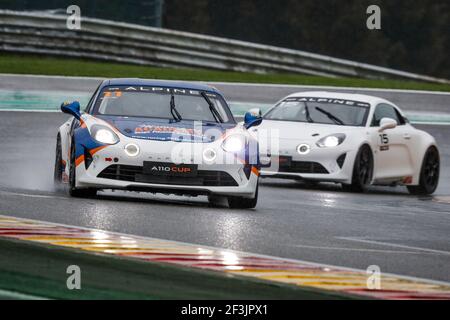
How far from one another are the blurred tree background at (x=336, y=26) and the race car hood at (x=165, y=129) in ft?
151

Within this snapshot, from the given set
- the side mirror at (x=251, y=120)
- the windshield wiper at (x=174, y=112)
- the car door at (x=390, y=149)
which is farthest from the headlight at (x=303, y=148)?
the windshield wiper at (x=174, y=112)

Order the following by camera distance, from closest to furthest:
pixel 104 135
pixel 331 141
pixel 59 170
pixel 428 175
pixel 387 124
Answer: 1. pixel 104 135
2. pixel 59 170
3. pixel 331 141
4. pixel 387 124
5. pixel 428 175

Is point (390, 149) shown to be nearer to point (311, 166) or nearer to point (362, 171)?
point (362, 171)

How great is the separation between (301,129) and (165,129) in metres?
4.13

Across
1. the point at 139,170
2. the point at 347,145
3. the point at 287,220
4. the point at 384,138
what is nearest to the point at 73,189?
the point at 139,170

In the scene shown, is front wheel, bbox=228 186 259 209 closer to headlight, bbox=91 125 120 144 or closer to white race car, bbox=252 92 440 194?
headlight, bbox=91 125 120 144

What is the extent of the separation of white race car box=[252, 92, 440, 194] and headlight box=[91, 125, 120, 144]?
3.93 metres

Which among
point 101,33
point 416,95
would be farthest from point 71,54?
point 416,95

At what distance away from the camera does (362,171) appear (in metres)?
16.9

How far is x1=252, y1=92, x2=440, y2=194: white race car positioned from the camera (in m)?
16.6

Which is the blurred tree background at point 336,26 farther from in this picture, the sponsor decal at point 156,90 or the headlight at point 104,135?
the headlight at point 104,135

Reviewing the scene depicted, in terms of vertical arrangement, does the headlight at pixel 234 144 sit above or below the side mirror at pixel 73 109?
below

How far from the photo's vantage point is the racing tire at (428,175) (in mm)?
18219
